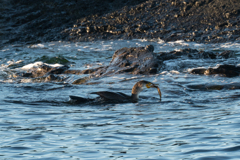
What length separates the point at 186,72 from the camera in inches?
468

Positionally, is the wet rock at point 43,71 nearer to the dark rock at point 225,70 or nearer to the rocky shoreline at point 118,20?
the dark rock at point 225,70

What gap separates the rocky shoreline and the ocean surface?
4.61 m

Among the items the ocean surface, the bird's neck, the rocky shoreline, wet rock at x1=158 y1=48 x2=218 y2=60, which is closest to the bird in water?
the bird's neck

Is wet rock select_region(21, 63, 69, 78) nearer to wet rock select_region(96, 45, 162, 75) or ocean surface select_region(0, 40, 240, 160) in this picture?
ocean surface select_region(0, 40, 240, 160)

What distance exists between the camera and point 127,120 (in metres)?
6.93

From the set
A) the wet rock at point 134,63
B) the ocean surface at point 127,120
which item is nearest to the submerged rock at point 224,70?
the ocean surface at point 127,120

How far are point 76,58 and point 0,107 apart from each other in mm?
8675

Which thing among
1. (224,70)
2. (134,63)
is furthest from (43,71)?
(224,70)

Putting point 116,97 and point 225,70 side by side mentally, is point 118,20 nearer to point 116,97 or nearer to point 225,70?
point 225,70

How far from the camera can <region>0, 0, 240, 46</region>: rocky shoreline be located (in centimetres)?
1758

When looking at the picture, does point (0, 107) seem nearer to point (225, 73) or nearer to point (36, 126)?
point (36, 126)

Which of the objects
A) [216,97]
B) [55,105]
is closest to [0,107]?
[55,105]

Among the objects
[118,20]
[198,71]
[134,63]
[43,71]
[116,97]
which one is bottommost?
[116,97]

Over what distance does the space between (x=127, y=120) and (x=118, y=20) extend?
13.2 meters
